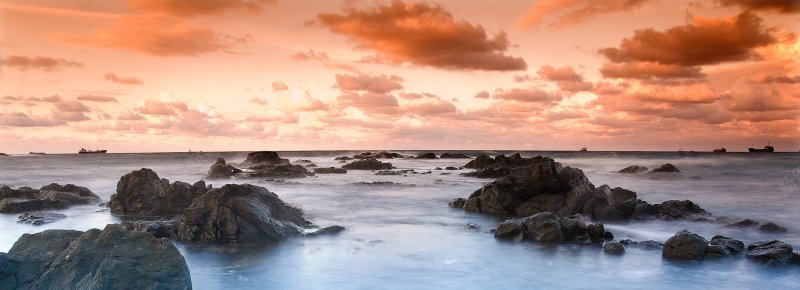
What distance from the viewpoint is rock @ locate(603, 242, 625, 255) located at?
16.2 meters

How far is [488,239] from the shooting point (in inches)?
738

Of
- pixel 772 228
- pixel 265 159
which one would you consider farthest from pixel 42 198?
pixel 265 159

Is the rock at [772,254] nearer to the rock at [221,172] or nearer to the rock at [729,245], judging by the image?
the rock at [729,245]

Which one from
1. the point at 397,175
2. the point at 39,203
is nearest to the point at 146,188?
the point at 39,203

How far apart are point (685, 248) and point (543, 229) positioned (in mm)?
4036

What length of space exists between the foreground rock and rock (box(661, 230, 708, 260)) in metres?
25.1

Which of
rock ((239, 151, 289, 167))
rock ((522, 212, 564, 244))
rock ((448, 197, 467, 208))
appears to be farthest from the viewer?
rock ((239, 151, 289, 167))

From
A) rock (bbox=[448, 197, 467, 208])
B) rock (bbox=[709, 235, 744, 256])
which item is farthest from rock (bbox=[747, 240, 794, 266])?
rock (bbox=[448, 197, 467, 208])

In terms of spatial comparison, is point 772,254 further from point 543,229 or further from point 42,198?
point 42,198

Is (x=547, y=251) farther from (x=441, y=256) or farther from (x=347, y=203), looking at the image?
(x=347, y=203)

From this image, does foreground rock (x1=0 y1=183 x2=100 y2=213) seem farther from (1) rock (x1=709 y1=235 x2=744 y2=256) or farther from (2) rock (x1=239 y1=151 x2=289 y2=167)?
(2) rock (x1=239 y1=151 x2=289 y2=167)

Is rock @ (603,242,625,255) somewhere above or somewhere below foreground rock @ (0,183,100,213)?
below

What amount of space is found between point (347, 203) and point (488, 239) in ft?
43.7

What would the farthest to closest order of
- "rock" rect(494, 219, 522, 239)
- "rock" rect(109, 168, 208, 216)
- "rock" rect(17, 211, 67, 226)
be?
"rock" rect(109, 168, 208, 216) → "rock" rect(17, 211, 67, 226) → "rock" rect(494, 219, 522, 239)
